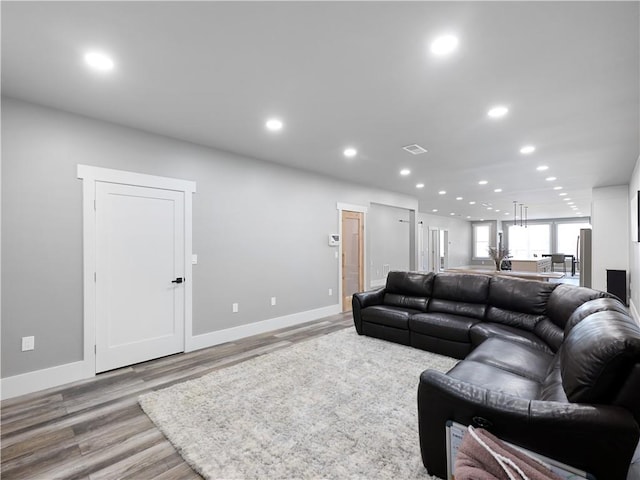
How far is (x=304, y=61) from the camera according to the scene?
221 centimetres

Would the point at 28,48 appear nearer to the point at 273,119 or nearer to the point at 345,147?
the point at 273,119

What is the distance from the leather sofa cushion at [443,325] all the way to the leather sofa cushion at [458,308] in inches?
3.9

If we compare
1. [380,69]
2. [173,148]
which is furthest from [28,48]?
[380,69]

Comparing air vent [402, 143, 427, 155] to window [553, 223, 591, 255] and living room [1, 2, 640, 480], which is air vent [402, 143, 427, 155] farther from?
window [553, 223, 591, 255]

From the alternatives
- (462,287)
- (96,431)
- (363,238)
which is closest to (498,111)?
(462,287)

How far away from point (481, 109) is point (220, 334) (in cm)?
411

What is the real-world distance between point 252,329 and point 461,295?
9.83 ft

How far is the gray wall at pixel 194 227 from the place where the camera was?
2.79 m

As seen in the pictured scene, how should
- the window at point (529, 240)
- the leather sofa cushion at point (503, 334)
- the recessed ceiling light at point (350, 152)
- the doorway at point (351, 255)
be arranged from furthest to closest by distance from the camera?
the window at point (529, 240), the doorway at point (351, 255), the recessed ceiling light at point (350, 152), the leather sofa cushion at point (503, 334)

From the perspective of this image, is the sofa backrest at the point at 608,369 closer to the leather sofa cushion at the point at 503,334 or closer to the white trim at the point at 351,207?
the leather sofa cushion at the point at 503,334

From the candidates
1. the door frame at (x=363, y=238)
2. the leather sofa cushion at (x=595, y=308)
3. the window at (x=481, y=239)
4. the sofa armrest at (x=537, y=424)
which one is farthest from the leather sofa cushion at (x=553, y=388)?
the window at (x=481, y=239)

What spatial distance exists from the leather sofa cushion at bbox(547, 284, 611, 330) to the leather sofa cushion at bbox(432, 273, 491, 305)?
0.78 m

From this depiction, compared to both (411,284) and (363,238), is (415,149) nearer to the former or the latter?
(411,284)

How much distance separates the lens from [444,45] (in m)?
2.03
